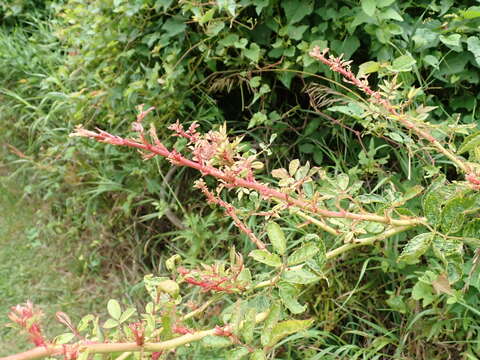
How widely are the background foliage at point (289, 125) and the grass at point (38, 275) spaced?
4.0 inches

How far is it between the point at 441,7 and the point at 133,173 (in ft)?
4.65

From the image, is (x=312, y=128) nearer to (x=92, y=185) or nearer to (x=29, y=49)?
(x=92, y=185)

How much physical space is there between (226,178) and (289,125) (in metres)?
1.15

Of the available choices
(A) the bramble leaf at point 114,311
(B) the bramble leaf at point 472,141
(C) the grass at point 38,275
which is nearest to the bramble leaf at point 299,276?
(A) the bramble leaf at point 114,311

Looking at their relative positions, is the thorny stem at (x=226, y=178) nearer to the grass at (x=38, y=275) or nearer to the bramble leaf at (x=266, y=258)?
the bramble leaf at (x=266, y=258)

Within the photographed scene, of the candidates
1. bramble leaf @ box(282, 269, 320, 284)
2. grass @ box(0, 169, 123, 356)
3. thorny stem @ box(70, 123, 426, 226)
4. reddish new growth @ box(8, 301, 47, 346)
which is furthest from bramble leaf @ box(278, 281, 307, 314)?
grass @ box(0, 169, 123, 356)

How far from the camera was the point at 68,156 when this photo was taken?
277 centimetres

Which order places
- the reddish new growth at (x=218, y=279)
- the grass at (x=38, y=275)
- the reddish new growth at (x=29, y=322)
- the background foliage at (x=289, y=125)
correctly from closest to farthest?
1. the reddish new growth at (x=29, y=322)
2. the reddish new growth at (x=218, y=279)
3. the background foliage at (x=289, y=125)
4. the grass at (x=38, y=275)

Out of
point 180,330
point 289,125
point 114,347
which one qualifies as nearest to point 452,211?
point 180,330

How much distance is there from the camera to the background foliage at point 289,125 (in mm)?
1667

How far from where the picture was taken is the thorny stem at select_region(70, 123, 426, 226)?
1061 mm

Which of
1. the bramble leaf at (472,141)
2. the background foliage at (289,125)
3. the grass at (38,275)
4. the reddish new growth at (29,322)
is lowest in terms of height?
the grass at (38,275)

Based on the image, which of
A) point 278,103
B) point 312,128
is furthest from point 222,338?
point 278,103

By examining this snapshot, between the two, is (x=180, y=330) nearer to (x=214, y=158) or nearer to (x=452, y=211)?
(x=214, y=158)
